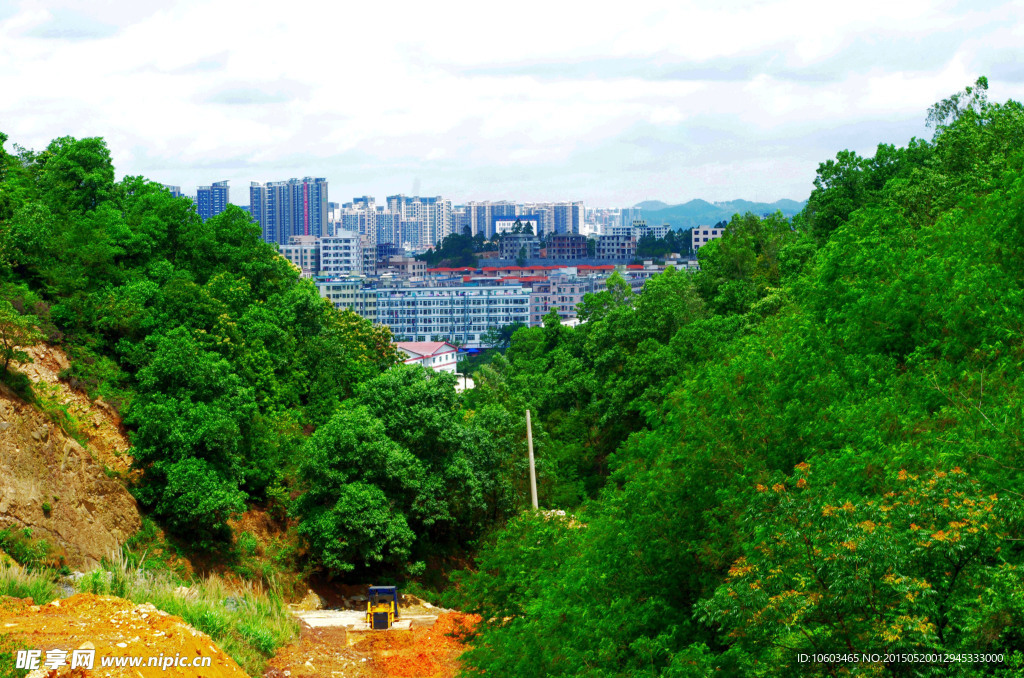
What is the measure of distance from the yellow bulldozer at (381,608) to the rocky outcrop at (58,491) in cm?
542

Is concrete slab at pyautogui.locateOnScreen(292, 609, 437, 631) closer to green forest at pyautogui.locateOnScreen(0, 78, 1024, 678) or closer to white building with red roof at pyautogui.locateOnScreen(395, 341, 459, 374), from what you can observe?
green forest at pyautogui.locateOnScreen(0, 78, 1024, 678)

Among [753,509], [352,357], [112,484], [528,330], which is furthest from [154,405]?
[528,330]

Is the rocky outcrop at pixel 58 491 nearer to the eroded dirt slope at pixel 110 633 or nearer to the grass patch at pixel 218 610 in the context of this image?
the grass patch at pixel 218 610

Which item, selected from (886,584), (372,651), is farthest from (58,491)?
(886,584)

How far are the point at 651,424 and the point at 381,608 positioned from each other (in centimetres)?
728

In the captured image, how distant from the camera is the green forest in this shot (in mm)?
7449

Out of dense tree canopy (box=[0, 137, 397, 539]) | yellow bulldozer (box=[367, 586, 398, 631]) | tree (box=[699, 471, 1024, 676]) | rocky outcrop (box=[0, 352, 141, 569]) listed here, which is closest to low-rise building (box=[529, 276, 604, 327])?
dense tree canopy (box=[0, 137, 397, 539])

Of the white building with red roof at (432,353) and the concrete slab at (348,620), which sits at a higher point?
the concrete slab at (348,620)

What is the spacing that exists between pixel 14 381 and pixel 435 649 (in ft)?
34.8

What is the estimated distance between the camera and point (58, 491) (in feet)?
62.2

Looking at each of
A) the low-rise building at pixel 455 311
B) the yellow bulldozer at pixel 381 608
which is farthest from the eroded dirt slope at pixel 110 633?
the low-rise building at pixel 455 311

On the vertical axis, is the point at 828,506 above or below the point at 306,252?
below

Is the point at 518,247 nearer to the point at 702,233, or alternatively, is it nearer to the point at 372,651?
the point at 702,233

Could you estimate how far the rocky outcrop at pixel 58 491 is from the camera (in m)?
18.0
